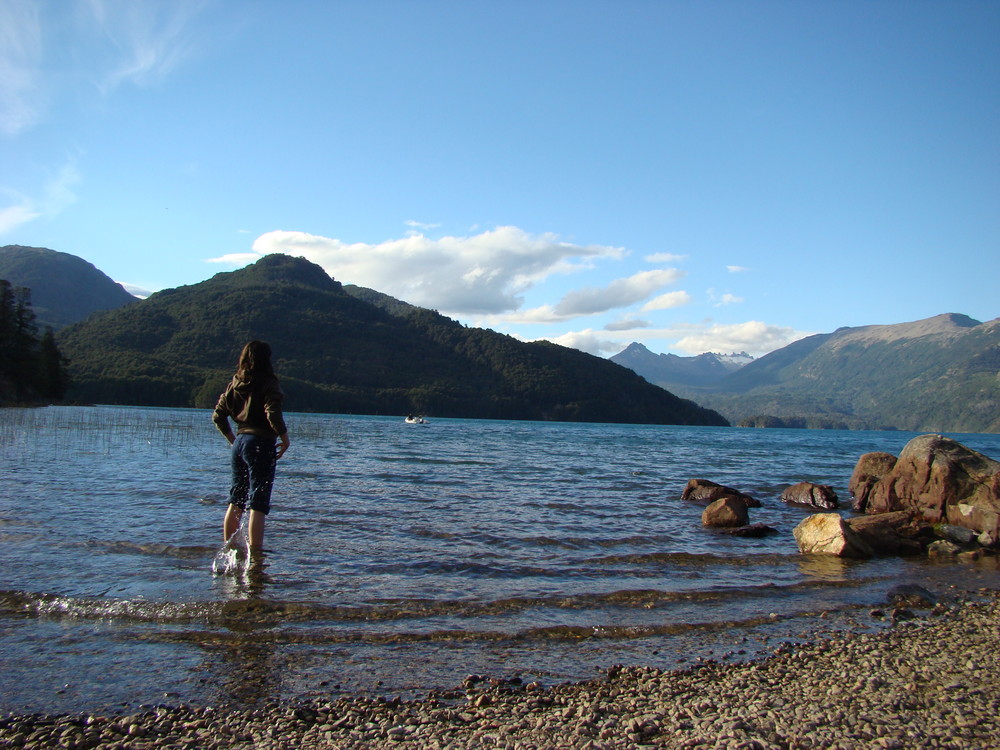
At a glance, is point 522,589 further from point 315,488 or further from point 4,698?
point 315,488

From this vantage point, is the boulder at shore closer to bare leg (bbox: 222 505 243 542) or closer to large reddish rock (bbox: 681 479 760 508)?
large reddish rock (bbox: 681 479 760 508)

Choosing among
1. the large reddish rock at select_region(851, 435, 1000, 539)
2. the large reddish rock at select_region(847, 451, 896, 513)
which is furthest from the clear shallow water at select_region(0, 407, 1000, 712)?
the large reddish rock at select_region(847, 451, 896, 513)

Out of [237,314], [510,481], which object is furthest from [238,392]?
[237,314]

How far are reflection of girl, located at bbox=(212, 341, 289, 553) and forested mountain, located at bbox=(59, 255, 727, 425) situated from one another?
12914 centimetres

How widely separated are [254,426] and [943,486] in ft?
63.3

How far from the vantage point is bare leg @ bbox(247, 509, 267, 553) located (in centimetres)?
931

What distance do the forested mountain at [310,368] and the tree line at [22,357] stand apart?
32.9 meters

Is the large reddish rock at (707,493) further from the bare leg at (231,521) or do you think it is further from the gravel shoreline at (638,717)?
the bare leg at (231,521)

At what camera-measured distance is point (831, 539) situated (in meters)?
13.8

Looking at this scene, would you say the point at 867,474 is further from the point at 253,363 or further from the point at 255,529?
the point at 253,363

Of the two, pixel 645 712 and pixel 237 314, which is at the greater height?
pixel 237 314

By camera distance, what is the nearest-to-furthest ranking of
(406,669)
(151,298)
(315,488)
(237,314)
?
(406,669)
(315,488)
(237,314)
(151,298)

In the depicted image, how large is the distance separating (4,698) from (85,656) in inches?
40.1

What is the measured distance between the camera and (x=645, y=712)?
5391 mm
